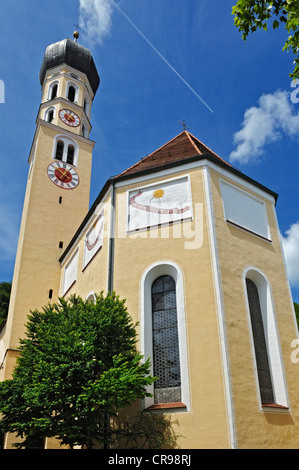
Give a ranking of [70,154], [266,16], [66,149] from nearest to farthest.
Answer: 1. [266,16]
2. [66,149]
3. [70,154]

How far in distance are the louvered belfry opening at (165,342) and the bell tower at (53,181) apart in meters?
9.38

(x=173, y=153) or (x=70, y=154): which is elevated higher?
(x=70, y=154)

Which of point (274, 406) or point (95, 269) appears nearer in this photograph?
point (274, 406)

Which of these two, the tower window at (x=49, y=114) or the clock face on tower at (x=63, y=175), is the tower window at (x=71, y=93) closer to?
the tower window at (x=49, y=114)

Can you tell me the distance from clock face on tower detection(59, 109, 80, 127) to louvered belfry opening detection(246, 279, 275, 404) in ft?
62.4

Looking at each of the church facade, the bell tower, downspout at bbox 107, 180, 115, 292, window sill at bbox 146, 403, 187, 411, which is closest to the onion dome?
the bell tower

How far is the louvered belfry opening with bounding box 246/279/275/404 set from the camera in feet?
36.9

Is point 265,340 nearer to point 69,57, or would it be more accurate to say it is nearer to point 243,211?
point 243,211

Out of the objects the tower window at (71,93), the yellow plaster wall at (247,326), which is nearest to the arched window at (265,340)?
the yellow plaster wall at (247,326)

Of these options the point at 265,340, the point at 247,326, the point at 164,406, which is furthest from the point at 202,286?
the point at 164,406

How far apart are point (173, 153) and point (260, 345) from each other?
7609 millimetres

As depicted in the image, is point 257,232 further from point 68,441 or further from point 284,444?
point 68,441

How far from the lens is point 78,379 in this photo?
9.46 meters

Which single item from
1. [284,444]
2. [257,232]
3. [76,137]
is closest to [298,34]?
[257,232]
